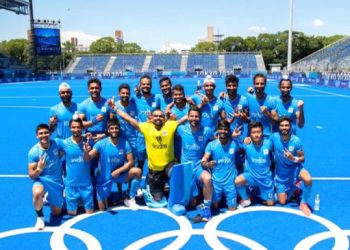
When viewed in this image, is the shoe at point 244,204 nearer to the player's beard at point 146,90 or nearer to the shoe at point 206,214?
the shoe at point 206,214

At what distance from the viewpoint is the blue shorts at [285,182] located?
5527 millimetres

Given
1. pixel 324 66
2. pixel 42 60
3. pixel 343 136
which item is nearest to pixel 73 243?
pixel 343 136

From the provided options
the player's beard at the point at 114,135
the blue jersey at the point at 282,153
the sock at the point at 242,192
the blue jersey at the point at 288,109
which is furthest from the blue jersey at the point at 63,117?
the blue jersey at the point at 288,109

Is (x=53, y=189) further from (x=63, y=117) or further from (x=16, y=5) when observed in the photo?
(x=16, y=5)

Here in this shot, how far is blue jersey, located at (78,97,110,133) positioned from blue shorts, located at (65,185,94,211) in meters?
1.21

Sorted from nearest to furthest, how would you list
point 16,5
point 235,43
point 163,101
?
1. point 163,101
2. point 16,5
3. point 235,43

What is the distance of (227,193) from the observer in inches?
213

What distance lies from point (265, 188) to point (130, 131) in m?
2.51

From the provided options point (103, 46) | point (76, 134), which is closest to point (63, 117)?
point (76, 134)

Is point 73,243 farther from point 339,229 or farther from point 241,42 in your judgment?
point 241,42

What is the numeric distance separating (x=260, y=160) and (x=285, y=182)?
1.82 ft

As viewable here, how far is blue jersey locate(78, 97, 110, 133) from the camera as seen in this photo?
6094 millimetres

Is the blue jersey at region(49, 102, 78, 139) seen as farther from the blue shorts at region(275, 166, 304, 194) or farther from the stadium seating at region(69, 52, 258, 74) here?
the stadium seating at region(69, 52, 258, 74)

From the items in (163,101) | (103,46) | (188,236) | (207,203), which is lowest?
(188,236)
